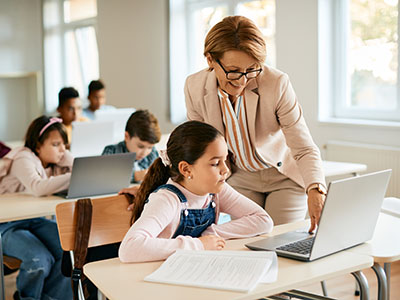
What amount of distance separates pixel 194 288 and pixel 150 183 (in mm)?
610

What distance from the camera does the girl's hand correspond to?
1567 millimetres

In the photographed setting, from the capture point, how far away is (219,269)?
4.47 ft

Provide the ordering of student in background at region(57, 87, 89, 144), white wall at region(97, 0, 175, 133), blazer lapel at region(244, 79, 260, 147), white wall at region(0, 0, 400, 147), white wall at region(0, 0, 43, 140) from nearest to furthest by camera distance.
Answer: blazer lapel at region(244, 79, 260, 147) → white wall at region(0, 0, 400, 147) → student in background at region(57, 87, 89, 144) → white wall at region(97, 0, 175, 133) → white wall at region(0, 0, 43, 140)

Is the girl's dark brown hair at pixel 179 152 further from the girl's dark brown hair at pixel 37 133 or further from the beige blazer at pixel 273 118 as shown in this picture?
the girl's dark brown hair at pixel 37 133

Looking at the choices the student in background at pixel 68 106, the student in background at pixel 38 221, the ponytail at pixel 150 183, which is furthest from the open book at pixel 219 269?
the student in background at pixel 68 106

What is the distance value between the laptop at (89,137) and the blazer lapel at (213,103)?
1773 millimetres

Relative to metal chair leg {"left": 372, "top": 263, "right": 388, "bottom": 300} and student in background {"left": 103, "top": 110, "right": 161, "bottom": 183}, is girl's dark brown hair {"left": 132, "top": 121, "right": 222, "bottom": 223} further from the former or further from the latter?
student in background {"left": 103, "top": 110, "right": 161, "bottom": 183}

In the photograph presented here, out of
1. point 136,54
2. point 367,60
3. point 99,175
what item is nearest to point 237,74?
point 99,175

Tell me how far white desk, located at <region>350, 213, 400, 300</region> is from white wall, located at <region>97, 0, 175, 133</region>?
4.36 m

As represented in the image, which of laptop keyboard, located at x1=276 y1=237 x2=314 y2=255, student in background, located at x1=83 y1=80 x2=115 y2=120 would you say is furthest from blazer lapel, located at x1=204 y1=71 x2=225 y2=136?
student in background, located at x1=83 y1=80 x2=115 y2=120

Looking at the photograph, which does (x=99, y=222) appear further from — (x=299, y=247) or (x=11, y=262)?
(x=11, y=262)

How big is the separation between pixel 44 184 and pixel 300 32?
2.43m

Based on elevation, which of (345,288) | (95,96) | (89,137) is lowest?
(345,288)

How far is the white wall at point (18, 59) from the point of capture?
8.27 meters
